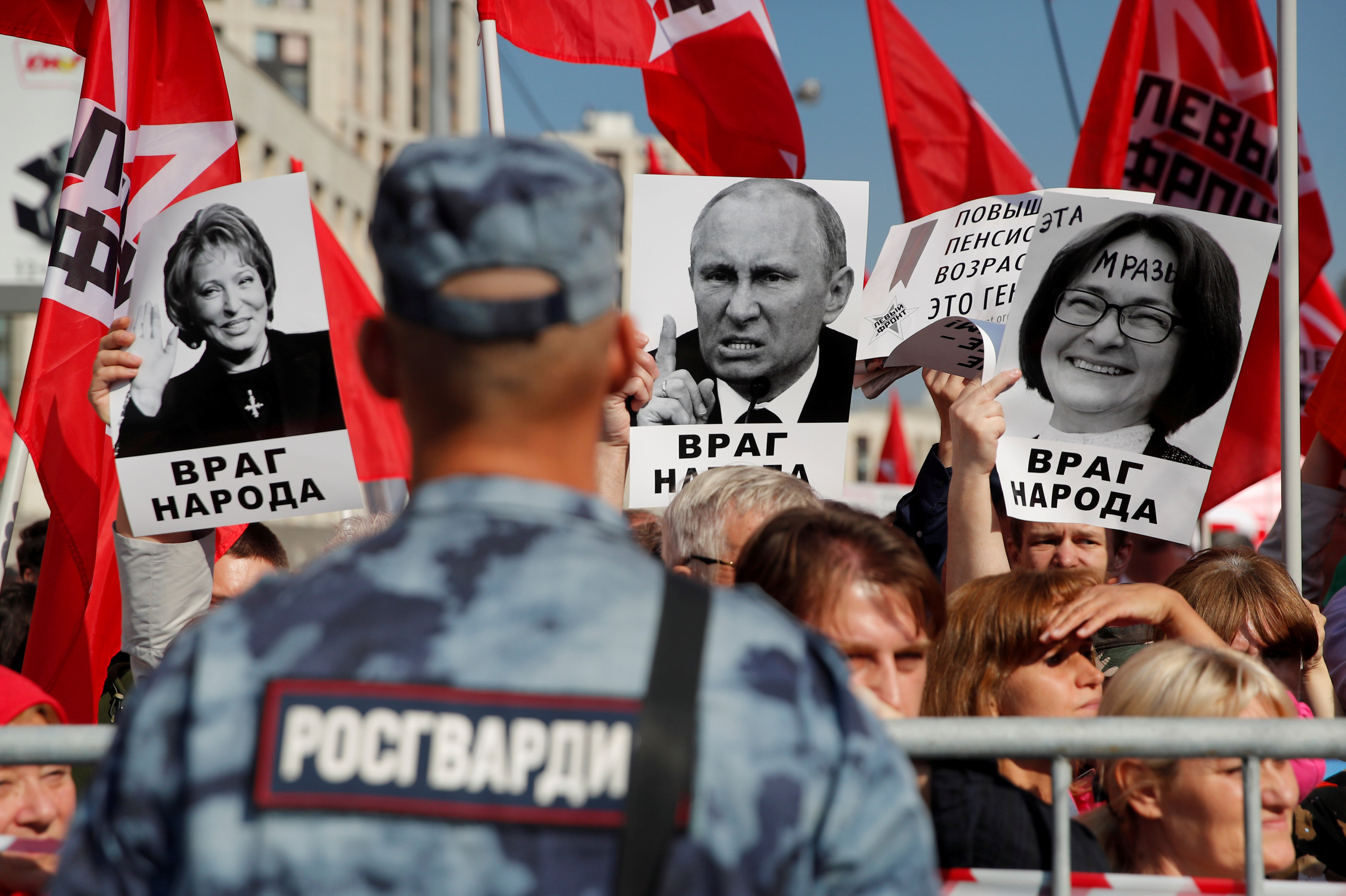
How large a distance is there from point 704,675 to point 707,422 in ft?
9.62

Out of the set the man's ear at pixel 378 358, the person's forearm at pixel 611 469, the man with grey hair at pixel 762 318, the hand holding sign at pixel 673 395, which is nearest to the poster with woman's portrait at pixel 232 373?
the person's forearm at pixel 611 469

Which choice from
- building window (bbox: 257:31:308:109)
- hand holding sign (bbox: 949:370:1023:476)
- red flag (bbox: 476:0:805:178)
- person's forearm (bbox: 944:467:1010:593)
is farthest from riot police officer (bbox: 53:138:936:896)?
building window (bbox: 257:31:308:109)

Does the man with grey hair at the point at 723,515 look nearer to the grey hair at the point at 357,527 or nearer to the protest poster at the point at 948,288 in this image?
the protest poster at the point at 948,288

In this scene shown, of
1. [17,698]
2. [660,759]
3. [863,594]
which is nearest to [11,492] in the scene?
[17,698]

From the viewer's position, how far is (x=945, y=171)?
238 inches

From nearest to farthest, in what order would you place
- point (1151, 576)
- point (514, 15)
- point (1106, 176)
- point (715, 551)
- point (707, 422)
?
point (715, 551), point (707, 422), point (1151, 576), point (514, 15), point (1106, 176)

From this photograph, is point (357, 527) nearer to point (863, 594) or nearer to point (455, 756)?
point (863, 594)

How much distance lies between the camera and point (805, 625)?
2.01m

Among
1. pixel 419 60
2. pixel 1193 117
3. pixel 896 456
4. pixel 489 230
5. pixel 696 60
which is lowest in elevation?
pixel 896 456

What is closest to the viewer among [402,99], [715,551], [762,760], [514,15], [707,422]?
[762,760]

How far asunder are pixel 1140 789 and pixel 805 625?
2.19ft

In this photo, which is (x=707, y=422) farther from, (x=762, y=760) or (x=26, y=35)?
(x=762, y=760)

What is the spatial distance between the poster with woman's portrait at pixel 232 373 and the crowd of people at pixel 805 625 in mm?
115

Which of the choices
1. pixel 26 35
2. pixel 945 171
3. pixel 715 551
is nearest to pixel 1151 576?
pixel 715 551
